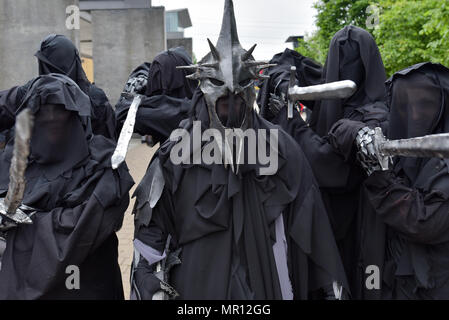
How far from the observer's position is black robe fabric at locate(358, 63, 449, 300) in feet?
7.64

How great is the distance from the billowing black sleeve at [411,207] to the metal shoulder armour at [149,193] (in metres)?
1.22

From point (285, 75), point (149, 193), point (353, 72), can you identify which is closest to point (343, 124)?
point (353, 72)

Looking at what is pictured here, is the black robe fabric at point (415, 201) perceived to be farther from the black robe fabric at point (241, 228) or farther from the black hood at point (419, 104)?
the black robe fabric at point (241, 228)

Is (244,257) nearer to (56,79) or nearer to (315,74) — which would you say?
(56,79)

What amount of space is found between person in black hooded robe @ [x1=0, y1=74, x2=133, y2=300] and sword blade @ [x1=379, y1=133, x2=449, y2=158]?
1.50 metres

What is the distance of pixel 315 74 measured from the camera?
12.0ft

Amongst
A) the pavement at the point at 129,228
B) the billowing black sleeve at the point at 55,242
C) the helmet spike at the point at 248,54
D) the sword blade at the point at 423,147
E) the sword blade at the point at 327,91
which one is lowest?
the pavement at the point at 129,228

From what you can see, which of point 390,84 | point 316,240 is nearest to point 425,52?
point 390,84

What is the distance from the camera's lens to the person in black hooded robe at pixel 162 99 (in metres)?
3.40

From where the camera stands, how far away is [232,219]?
228 centimetres

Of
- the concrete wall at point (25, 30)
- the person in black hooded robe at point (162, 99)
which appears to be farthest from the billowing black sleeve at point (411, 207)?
the concrete wall at point (25, 30)

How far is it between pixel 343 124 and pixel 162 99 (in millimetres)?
1515
